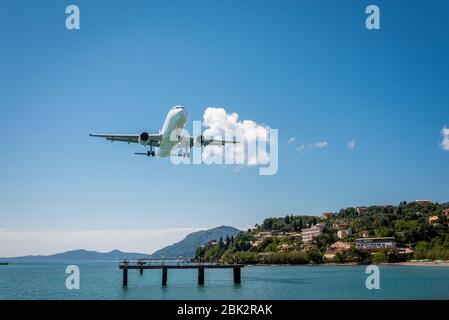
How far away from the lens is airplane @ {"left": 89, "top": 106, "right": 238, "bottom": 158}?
5456 centimetres

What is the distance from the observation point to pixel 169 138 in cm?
5678

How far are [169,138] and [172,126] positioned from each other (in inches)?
91.2

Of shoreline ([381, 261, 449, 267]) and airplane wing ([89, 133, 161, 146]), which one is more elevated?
airplane wing ([89, 133, 161, 146])

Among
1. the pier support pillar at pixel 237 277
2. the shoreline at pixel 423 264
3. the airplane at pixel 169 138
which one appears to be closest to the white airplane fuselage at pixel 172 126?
the airplane at pixel 169 138

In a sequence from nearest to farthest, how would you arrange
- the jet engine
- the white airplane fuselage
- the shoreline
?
1. the white airplane fuselage
2. the jet engine
3. the shoreline

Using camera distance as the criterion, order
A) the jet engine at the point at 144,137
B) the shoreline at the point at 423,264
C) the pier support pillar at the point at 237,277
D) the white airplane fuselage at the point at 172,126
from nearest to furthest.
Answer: the white airplane fuselage at the point at 172,126, the jet engine at the point at 144,137, the pier support pillar at the point at 237,277, the shoreline at the point at 423,264

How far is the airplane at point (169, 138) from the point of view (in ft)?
179

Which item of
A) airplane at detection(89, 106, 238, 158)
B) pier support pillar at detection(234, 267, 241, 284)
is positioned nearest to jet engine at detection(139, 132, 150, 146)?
airplane at detection(89, 106, 238, 158)

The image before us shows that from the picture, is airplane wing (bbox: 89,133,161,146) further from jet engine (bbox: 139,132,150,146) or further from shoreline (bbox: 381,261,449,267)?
shoreline (bbox: 381,261,449,267)

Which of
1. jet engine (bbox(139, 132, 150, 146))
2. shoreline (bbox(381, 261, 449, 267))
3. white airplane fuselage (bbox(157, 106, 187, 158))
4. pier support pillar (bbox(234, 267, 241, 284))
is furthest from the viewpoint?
shoreline (bbox(381, 261, 449, 267))

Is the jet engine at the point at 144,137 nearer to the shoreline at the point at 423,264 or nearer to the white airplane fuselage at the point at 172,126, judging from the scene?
the white airplane fuselage at the point at 172,126

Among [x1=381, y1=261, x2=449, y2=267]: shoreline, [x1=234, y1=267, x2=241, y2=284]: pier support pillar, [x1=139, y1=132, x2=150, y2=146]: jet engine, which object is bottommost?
[x1=381, y1=261, x2=449, y2=267]: shoreline

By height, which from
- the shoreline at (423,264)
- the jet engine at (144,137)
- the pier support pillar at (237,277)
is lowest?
the shoreline at (423,264)
